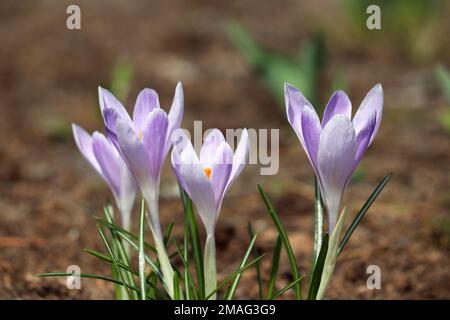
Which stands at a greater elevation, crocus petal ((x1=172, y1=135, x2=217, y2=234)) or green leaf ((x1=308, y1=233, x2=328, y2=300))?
crocus petal ((x1=172, y1=135, x2=217, y2=234))

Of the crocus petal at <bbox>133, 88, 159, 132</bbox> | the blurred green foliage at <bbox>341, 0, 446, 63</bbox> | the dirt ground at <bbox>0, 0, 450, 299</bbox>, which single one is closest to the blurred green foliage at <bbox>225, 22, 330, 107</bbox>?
the dirt ground at <bbox>0, 0, 450, 299</bbox>

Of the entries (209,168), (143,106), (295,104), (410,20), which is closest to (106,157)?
(143,106)

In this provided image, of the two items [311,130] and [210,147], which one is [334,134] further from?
[210,147]

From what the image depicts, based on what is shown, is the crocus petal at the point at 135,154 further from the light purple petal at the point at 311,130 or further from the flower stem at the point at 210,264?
the light purple petal at the point at 311,130

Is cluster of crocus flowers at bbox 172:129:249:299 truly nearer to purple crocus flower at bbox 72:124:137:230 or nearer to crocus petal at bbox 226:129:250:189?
crocus petal at bbox 226:129:250:189

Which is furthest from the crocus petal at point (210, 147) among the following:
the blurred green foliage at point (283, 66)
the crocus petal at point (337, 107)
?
the blurred green foliage at point (283, 66)

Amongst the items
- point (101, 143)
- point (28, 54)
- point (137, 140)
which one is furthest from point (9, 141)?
point (137, 140)
